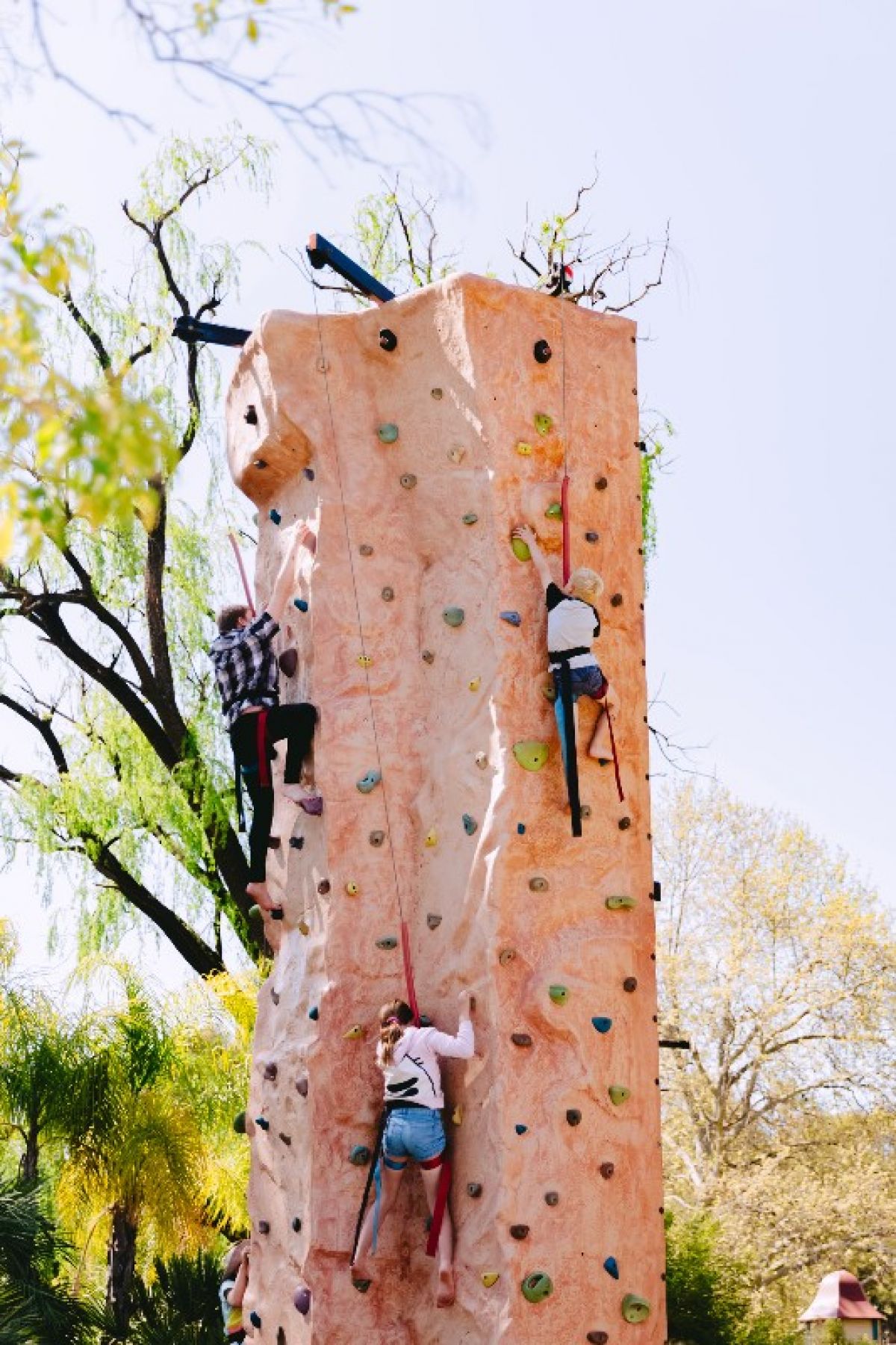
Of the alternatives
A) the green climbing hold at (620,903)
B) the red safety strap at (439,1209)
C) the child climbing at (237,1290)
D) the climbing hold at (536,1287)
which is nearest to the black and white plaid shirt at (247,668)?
the green climbing hold at (620,903)

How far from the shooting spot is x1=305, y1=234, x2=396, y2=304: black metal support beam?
964cm

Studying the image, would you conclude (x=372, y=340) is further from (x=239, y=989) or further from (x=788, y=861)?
(x=788, y=861)

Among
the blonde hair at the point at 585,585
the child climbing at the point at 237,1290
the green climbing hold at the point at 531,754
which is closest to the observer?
the green climbing hold at the point at 531,754

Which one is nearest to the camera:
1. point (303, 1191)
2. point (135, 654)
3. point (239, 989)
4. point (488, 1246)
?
point (488, 1246)

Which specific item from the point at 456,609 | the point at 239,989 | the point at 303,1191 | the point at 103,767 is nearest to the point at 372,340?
the point at 456,609

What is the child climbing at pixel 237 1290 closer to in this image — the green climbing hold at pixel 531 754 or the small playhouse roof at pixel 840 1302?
the green climbing hold at pixel 531 754

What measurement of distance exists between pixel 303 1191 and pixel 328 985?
1063 millimetres

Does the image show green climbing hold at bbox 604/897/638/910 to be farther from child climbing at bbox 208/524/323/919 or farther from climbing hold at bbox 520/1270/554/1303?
climbing hold at bbox 520/1270/554/1303

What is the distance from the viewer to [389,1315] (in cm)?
836

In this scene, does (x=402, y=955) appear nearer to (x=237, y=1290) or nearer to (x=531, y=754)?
(x=531, y=754)

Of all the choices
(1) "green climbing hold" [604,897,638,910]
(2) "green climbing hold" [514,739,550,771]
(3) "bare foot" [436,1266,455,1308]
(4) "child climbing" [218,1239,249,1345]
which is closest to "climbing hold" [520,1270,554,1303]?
(3) "bare foot" [436,1266,455,1308]

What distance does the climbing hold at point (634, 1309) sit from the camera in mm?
8047

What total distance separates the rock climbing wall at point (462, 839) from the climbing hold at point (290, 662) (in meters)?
0.06

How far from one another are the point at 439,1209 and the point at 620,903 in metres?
1.80
